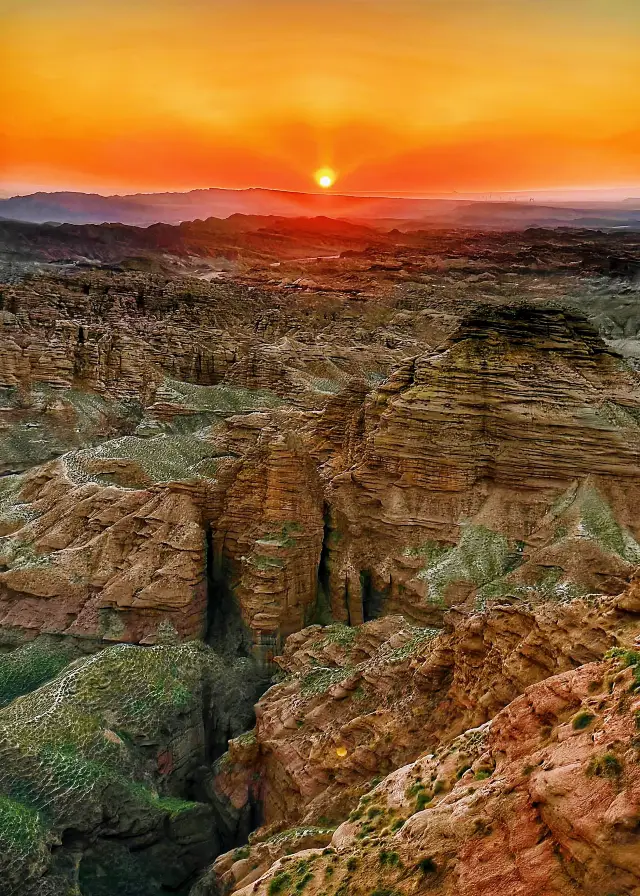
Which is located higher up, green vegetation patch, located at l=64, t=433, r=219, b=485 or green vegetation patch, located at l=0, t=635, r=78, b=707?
green vegetation patch, located at l=64, t=433, r=219, b=485

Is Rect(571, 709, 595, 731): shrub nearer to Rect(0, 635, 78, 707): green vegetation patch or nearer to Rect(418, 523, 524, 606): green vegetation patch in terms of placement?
Rect(418, 523, 524, 606): green vegetation patch

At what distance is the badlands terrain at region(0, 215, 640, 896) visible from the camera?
9930mm

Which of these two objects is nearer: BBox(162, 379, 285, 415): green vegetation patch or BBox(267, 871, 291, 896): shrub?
BBox(267, 871, 291, 896): shrub

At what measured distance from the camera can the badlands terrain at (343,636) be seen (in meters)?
9.93

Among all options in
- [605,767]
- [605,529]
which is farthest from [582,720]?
[605,529]

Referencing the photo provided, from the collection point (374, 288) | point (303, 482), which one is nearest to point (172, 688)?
point (303, 482)

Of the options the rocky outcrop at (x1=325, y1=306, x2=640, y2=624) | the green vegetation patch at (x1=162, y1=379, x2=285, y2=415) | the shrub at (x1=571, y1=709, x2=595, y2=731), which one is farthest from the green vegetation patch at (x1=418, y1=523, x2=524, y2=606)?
the green vegetation patch at (x1=162, y1=379, x2=285, y2=415)

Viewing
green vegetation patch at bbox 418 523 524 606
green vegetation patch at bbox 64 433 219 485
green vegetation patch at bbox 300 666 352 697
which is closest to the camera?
green vegetation patch at bbox 300 666 352 697

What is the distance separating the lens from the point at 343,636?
2272 centimetres

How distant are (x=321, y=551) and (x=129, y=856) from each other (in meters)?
12.4

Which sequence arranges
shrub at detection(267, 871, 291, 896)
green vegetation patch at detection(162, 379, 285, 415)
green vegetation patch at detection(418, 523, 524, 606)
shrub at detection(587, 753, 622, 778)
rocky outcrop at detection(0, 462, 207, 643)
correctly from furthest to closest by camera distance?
green vegetation patch at detection(162, 379, 285, 415), rocky outcrop at detection(0, 462, 207, 643), green vegetation patch at detection(418, 523, 524, 606), shrub at detection(267, 871, 291, 896), shrub at detection(587, 753, 622, 778)

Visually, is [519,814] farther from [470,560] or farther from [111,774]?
[470,560]

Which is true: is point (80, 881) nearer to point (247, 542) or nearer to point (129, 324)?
point (247, 542)

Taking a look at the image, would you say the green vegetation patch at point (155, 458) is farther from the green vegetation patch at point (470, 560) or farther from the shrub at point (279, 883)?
the shrub at point (279, 883)
